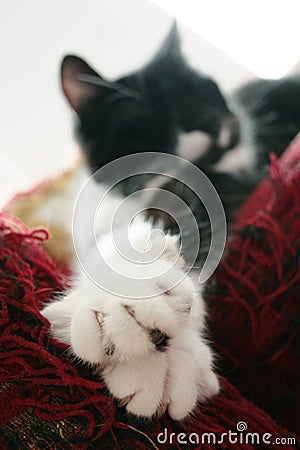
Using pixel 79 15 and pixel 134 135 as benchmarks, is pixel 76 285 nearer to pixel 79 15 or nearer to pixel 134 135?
pixel 134 135

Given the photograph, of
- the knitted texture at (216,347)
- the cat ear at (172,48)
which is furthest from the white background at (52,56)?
the knitted texture at (216,347)

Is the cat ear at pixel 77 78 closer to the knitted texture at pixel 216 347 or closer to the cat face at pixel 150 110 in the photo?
the cat face at pixel 150 110

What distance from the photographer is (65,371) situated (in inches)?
16.8

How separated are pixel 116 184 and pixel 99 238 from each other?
18 centimetres

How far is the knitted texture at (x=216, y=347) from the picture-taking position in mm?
412

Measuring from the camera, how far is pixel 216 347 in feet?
2.12

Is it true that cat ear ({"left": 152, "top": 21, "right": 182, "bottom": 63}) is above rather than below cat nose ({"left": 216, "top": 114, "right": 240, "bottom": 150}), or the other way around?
above

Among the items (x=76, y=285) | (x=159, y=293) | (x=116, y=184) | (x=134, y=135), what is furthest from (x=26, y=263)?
(x=134, y=135)

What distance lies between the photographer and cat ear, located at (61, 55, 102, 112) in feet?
2.76

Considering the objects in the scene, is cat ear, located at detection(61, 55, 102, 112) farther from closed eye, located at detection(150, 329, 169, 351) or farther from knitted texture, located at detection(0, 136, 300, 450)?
closed eye, located at detection(150, 329, 169, 351)

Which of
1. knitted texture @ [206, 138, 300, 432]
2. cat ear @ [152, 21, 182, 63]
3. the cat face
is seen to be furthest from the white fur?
cat ear @ [152, 21, 182, 63]

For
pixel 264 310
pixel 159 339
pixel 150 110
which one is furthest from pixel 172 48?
pixel 159 339

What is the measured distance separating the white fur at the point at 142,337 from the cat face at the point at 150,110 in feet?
1.38

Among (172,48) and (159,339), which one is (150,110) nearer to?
(172,48)
